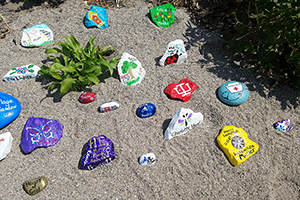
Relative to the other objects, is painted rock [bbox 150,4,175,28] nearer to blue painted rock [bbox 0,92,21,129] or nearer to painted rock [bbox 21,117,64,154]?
painted rock [bbox 21,117,64,154]

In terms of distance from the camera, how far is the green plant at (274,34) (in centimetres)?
204

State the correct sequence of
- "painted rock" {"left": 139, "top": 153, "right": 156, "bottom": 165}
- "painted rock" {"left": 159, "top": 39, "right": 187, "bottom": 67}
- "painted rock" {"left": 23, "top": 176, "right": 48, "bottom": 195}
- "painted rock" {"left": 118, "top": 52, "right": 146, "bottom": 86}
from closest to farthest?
"painted rock" {"left": 23, "top": 176, "right": 48, "bottom": 195}
"painted rock" {"left": 139, "top": 153, "right": 156, "bottom": 165}
"painted rock" {"left": 118, "top": 52, "right": 146, "bottom": 86}
"painted rock" {"left": 159, "top": 39, "right": 187, "bottom": 67}

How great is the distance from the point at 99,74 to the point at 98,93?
0.86 feet

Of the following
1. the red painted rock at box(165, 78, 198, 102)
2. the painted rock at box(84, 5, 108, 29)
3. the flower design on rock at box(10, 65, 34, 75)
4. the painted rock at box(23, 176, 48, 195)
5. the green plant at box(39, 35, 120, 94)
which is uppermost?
the painted rock at box(84, 5, 108, 29)

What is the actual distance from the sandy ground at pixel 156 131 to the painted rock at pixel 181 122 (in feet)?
0.27

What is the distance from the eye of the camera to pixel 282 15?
204 cm

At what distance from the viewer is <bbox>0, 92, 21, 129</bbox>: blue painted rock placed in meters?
2.31

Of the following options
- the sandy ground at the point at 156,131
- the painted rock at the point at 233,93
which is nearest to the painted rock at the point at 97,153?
the sandy ground at the point at 156,131

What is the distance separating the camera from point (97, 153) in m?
2.07

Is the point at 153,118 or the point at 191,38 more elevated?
the point at 191,38

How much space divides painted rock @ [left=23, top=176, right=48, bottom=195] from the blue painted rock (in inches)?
29.7

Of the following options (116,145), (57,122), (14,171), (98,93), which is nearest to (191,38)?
(98,93)

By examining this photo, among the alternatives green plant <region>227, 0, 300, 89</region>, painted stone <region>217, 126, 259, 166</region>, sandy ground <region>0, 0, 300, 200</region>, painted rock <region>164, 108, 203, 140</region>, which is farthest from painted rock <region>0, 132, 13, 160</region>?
green plant <region>227, 0, 300, 89</region>

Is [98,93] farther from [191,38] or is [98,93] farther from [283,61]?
[283,61]
